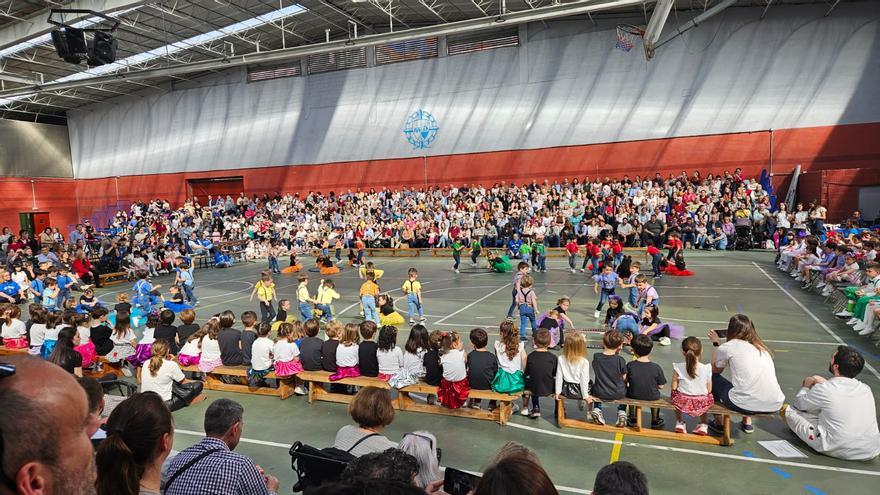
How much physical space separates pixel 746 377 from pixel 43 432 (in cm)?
696

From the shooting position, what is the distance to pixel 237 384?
364 inches

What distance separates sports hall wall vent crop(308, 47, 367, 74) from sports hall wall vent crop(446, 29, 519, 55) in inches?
244

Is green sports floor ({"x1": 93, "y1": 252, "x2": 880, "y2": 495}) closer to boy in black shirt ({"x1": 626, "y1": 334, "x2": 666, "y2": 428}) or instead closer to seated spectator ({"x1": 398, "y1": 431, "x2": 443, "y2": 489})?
boy in black shirt ({"x1": 626, "y1": 334, "x2": 666, "y2": 428})

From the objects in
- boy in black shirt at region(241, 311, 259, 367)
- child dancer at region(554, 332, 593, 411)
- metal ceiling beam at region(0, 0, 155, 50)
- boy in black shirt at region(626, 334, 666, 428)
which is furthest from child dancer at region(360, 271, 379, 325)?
metal ceiling beam at region(0, 0, 155, 50)

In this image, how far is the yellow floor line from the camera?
609cm

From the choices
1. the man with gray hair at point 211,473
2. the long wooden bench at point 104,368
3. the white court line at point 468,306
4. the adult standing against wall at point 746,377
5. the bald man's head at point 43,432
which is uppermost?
the bald man's head at point 43,432

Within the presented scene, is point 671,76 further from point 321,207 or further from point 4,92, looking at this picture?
point 4,92

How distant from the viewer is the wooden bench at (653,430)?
6.32 metres

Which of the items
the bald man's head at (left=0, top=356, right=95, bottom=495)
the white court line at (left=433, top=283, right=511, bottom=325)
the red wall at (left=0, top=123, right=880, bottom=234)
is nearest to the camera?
the bald man's head at (left=0, top=356, right=95, bottom=495)

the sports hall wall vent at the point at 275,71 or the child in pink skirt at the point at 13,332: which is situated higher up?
the sports hall wall vent at the point at 275,71

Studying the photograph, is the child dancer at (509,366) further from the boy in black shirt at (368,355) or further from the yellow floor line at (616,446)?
the boy in black shirt at (368,355)

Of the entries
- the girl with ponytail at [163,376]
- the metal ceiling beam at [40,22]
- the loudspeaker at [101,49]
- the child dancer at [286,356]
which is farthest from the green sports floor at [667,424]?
the metal ceiling beam at [40,22]

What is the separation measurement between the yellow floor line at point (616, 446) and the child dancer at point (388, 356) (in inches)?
125

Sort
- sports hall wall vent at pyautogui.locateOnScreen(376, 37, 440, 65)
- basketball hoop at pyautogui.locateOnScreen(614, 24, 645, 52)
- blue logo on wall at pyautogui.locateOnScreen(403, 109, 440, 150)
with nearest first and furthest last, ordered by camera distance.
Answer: basketball hoop at pyautogui.locateOnScreen(614, 24, 645, 52) < sports hall wall vent at pyautogui.locateOnScreen(376, 37, 440, 65) < blue logo on wall at pyautogui.locateOnScreen(403, 109, 440, 150)
